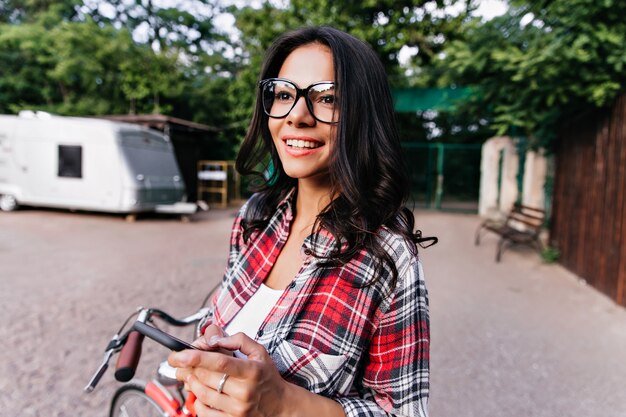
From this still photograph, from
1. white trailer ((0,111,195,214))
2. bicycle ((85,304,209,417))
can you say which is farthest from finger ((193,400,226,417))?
white trailer ((0,111,195,214))

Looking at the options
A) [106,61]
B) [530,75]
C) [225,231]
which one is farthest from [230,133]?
[530,75]

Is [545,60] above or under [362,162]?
above

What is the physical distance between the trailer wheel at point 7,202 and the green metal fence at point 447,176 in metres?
12.4

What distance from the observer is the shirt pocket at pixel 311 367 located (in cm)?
110

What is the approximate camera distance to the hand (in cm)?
85

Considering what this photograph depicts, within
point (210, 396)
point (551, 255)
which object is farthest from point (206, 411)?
point (551, 255)

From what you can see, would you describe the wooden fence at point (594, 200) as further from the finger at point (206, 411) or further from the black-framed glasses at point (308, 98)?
the finger at point (206, 411)

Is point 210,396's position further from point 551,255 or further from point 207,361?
point 551,255

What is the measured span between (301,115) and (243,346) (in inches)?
25.2

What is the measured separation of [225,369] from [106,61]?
1708 centimetres

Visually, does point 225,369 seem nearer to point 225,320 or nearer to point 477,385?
point 225,320

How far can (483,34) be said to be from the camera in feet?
20.9

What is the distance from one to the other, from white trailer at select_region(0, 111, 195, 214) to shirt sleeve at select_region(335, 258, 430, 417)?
10.8 m

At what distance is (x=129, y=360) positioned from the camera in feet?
4.99
